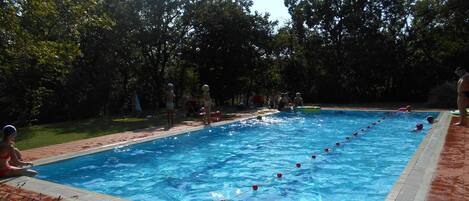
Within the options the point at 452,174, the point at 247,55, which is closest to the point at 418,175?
the point at 452,174

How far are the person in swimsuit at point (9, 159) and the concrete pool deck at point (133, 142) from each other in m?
0.21

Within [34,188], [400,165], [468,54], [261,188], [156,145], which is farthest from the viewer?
[468,54]

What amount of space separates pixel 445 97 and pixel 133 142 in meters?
19.4

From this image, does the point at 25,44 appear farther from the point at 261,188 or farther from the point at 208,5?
the point at 208,5

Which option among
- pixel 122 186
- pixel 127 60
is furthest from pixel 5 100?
pixel 122 186

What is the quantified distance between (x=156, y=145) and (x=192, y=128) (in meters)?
2.49

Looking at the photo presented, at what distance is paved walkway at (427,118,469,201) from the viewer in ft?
17.5

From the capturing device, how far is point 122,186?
25.4 ft

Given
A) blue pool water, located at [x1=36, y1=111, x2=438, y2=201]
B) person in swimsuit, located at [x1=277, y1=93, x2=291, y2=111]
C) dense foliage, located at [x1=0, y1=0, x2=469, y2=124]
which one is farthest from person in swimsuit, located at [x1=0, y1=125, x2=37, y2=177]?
person in swimsuit, located at [x1=277, y1=93, x2=291, y2=111]

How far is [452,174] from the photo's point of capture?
644cm

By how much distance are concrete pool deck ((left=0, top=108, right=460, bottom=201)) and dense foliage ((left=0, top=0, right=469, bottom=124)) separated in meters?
7.24

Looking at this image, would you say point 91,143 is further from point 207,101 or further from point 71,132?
point 207,101

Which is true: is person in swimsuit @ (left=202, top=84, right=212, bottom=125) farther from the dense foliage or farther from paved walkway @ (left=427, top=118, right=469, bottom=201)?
paved walkway @ (left=427, top=118, right=469, bottom=201)

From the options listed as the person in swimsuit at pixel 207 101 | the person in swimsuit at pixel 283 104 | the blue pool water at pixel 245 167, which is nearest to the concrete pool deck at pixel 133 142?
the blue pool water at pixel 245 167
